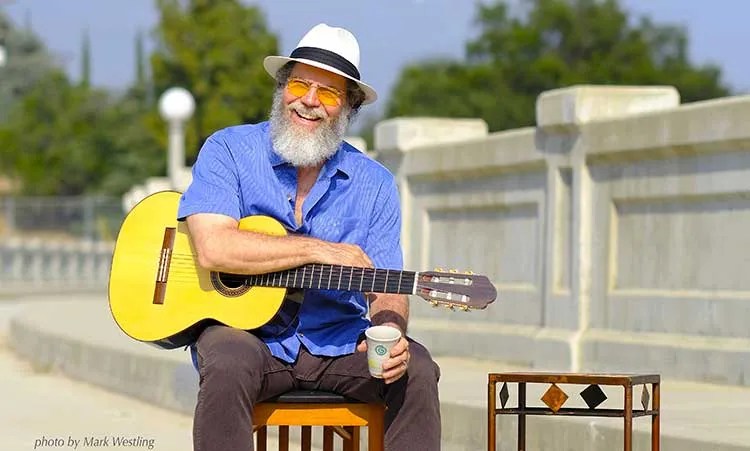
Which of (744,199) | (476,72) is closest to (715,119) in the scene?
(744,199)

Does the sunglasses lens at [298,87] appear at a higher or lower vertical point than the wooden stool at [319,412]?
higher

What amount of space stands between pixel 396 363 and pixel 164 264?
2.89ft

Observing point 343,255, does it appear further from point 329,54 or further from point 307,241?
point 329,54

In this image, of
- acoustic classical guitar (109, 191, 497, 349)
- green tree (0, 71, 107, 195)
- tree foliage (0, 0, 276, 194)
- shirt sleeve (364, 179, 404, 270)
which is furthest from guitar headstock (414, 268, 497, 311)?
green tree (0, 71, 107, 195)

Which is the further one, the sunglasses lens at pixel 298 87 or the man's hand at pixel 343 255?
the sunglasses lens at pixel 298 87

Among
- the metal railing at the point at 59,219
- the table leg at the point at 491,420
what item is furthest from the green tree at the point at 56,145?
the table leg at the point at 491,420

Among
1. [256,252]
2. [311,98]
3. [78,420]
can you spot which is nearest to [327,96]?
[311,98]

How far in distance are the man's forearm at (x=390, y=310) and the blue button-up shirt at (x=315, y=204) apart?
0.08m

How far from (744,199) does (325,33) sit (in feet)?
14.4

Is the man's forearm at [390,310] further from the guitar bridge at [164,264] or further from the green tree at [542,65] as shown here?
the green tree at [542,65]

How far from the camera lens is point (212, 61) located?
56812mm

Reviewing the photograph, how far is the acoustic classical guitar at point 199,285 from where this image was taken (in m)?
5.32

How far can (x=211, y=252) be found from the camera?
5422 mm

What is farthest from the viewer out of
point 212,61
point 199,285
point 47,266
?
point 212,61
